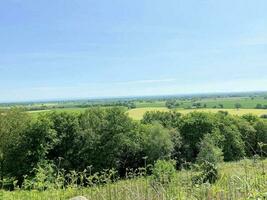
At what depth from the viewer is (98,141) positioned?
35281 millimetres

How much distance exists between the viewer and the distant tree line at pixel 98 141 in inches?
1266

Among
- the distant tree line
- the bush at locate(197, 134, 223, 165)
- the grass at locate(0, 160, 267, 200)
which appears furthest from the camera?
the bush at locate(197, 134, 223, 165)

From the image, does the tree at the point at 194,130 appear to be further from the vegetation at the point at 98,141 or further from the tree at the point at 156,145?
the tree at the point at 156,145

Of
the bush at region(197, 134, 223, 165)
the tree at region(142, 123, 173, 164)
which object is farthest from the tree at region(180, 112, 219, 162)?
the tree at region(142, 123, 173, 164)

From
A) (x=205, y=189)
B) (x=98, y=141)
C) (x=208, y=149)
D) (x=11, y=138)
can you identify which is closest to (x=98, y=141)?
(x=98, y=141)

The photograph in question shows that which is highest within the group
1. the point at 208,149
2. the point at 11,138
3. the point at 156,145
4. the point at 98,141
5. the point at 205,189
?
the point at 205,189

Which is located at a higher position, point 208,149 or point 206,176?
point 206,176

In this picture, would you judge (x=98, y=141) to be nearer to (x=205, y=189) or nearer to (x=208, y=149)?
(x=208, y=149)

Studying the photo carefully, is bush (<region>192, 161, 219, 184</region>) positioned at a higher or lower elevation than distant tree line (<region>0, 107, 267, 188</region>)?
higher

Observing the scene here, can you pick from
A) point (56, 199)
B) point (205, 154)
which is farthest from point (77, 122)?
point (56, 199)

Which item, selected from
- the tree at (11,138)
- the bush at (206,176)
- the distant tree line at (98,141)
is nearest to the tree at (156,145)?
the distant tree line at (98,141)

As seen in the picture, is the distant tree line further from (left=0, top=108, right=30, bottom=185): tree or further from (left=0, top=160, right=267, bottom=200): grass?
(left=0, top=160, right=267, bottom=200): grass

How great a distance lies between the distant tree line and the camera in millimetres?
32156

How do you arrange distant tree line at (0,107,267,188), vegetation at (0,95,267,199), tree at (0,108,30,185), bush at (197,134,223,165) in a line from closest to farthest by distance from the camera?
1. tree at (0,108,30,185)
2. vegetation at (0,95,267,199)
3. distant tree line at (0,107,267,188)
4. bush at (197,134,223,165)
